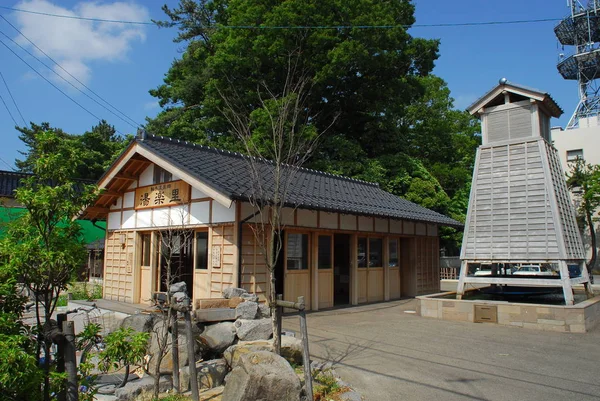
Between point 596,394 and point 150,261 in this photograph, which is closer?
point 596,394

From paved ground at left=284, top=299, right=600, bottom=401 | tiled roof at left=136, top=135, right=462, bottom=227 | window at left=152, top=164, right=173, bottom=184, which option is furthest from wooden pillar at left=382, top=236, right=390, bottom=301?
window at left=152, top=164, right=173, bottom=184

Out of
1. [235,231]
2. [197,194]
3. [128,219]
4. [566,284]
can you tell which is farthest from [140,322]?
[566,284]

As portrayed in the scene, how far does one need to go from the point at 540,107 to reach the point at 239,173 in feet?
26.0

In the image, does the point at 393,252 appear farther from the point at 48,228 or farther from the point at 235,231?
the point at 48,228

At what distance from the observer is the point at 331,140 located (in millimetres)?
21391

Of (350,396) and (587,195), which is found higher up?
(587,195)

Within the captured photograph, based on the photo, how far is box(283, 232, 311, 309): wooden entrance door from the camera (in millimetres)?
11016

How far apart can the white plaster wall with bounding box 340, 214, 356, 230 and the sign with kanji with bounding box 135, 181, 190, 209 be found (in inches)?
167

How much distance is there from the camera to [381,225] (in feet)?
45.8

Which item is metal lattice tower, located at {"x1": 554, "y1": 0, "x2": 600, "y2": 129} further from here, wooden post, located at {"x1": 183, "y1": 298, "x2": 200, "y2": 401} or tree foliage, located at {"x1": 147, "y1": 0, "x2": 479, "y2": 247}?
wooden post, located at {"x1": 183, "y1": 298, "x2": 200, "y2": 401}

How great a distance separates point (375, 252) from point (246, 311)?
7.54 meters

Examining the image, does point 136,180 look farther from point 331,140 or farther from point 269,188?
point 331,140

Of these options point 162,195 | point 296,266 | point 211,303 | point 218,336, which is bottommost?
point 218,336

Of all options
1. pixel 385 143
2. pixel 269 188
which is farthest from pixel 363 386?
pixel 385 143
